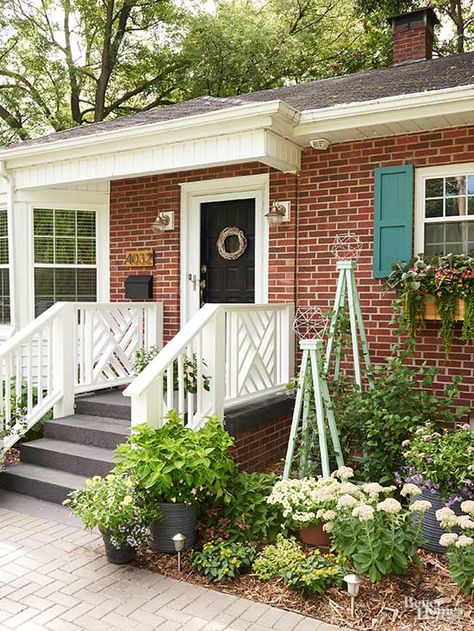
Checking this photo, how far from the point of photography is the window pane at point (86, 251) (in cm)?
690

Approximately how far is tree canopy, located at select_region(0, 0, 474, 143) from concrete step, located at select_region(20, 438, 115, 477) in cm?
1224

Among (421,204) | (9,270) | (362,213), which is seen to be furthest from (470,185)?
(9,270)

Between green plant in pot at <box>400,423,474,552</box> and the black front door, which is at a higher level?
the black front door

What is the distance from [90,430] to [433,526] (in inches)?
111

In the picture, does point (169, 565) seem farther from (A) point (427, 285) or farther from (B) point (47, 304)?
(B) point (47, 304)

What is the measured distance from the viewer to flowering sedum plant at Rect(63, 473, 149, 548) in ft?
10.9

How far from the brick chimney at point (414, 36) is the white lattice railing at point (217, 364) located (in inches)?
176

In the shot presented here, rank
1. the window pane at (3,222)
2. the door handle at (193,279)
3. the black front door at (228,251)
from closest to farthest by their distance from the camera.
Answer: the black front door at (228,251) → the door handle at (193,279) → the window pane at (3,222)

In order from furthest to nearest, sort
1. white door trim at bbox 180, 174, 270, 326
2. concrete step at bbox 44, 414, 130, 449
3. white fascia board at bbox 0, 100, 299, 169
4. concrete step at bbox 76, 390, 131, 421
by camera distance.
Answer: white door trim at bbox 180, 174, 270, 326
concrete step at bbox 76, 390, 131, 421
concrete step at bbox 44, 414, 130, 449
white fascia board at bbox 0, 100, 299, 169

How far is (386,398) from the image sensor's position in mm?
4398

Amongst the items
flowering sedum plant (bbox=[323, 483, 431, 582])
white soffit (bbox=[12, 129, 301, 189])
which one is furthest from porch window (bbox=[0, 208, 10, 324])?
flowering sedum plant (bbox=[323, 483, 431, 582])

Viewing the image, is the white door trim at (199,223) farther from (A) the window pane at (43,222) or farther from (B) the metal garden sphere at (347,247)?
(A) the window pane at (43,222)

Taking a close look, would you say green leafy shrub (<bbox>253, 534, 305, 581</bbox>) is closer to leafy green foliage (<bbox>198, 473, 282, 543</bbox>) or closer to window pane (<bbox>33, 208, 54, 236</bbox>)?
leafy green foliage (<bbox>198, 473, 282, 543</bbox>)

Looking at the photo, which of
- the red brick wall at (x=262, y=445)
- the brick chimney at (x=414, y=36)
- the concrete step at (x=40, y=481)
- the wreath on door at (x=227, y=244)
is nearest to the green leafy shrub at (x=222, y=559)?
the red brick wall at (x=262, y=445)
